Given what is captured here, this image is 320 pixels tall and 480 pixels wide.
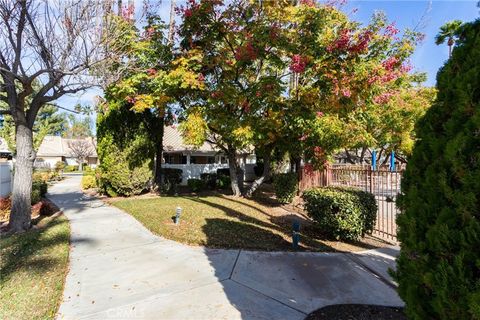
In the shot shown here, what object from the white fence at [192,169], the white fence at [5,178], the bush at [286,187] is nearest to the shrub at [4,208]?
the white fence at [5,178]

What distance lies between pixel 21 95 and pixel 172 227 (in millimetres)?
4795

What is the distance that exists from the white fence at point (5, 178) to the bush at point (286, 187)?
10.4 meters

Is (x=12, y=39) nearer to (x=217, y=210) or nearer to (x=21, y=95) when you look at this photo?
(x=21, y=95)

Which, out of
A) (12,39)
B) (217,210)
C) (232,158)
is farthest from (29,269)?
(232,158)

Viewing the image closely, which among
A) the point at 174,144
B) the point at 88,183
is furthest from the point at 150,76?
the point at 174,144

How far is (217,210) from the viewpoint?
10305 millimetres

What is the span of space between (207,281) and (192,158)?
980 inches

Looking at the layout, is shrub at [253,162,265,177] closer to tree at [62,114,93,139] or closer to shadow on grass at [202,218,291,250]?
shadow on grass at [202,218,291,250]

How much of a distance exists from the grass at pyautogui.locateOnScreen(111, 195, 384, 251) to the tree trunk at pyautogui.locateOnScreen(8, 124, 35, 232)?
2.79 meters

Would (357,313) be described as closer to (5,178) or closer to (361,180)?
(361,180)

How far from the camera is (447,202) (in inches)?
79.5

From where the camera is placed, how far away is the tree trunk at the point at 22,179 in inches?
298

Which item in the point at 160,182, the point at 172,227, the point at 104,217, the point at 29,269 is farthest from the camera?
the point at 160,182

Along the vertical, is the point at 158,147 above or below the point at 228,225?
above
